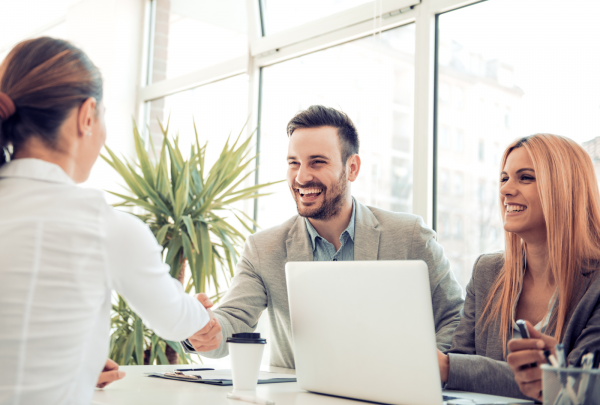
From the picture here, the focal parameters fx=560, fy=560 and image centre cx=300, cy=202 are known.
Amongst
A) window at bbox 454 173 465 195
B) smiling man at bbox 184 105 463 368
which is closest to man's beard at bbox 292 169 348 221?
smiling man at bbox 184 105 463 368

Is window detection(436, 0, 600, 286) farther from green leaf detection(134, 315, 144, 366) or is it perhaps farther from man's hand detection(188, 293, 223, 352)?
green leaf detection(134, 315, 144, 366)

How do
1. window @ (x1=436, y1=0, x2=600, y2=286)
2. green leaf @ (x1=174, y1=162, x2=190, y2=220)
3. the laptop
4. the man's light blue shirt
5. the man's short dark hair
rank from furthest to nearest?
green leaf @ (x1=174, y1=162, x2=190, y2=220) < window @ (x1=436, y1=0, x2=600, y2=286) < the man's short dark hair < the man's light blue shirt < the laptop

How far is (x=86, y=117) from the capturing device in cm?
114

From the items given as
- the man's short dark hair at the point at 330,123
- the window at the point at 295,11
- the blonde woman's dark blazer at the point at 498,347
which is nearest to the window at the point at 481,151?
the man's short dark hair at the point at 330,123

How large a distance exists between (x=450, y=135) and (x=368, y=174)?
55cm

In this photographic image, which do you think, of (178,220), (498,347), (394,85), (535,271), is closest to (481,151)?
(394,85)

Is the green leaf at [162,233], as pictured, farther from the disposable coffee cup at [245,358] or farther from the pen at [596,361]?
the pen at [596,361]

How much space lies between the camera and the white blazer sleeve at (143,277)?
1.05 metres

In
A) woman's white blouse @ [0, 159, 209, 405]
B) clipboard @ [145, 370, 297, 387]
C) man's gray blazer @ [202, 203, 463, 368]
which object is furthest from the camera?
man's gray blazer @ [202, 203, 463, 368]

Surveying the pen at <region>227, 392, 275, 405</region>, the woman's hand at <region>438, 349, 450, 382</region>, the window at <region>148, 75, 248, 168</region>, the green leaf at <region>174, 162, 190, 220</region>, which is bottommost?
the pen at <region>227, 392, 275, 405</region>

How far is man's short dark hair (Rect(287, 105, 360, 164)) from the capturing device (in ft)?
7.89

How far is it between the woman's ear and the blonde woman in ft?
3.40

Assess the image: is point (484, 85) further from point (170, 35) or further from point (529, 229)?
point (170, 35)

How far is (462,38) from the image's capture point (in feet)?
9.71
